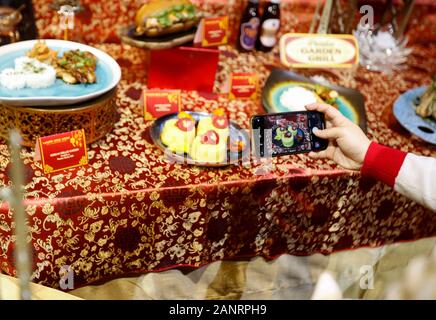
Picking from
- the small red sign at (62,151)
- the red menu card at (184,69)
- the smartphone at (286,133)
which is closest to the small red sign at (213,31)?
the red menu card at (184,69)

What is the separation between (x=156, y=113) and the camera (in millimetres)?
1541

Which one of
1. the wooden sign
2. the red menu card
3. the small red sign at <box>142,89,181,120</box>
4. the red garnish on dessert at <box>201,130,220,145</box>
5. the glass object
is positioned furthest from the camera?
the glass object

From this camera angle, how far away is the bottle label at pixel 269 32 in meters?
1.93

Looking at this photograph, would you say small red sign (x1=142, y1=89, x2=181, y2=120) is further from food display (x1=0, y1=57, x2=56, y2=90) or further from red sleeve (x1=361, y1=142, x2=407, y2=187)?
red sleeve (x1=361, y1=142, x2=407, y2=187)

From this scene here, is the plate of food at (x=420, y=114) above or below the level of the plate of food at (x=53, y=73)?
below

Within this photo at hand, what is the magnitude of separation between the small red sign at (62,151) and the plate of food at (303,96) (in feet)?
2.10

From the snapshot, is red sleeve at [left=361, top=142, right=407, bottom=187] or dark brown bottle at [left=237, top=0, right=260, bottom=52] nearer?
red sleeve at [left=361, top=142, right=407, bottom=187]

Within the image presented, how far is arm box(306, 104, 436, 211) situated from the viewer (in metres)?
1.29

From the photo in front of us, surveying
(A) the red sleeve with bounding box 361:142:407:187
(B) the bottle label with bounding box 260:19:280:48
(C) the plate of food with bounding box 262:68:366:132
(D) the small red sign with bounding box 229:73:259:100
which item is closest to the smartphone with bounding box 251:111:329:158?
(A) the red sleeve with bounding box 361:142:407:187

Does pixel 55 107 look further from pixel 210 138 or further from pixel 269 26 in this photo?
pixel 269 26

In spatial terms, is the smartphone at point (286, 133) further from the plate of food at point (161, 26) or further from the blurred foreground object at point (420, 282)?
the blurred foreground object at point (420, 282)

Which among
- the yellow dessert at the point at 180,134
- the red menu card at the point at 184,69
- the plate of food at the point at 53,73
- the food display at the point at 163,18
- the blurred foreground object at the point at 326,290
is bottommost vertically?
the yellow dessert at the point at 180,134

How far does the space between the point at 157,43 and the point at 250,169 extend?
1.63 ft

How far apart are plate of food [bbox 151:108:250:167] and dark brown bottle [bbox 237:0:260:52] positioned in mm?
626
